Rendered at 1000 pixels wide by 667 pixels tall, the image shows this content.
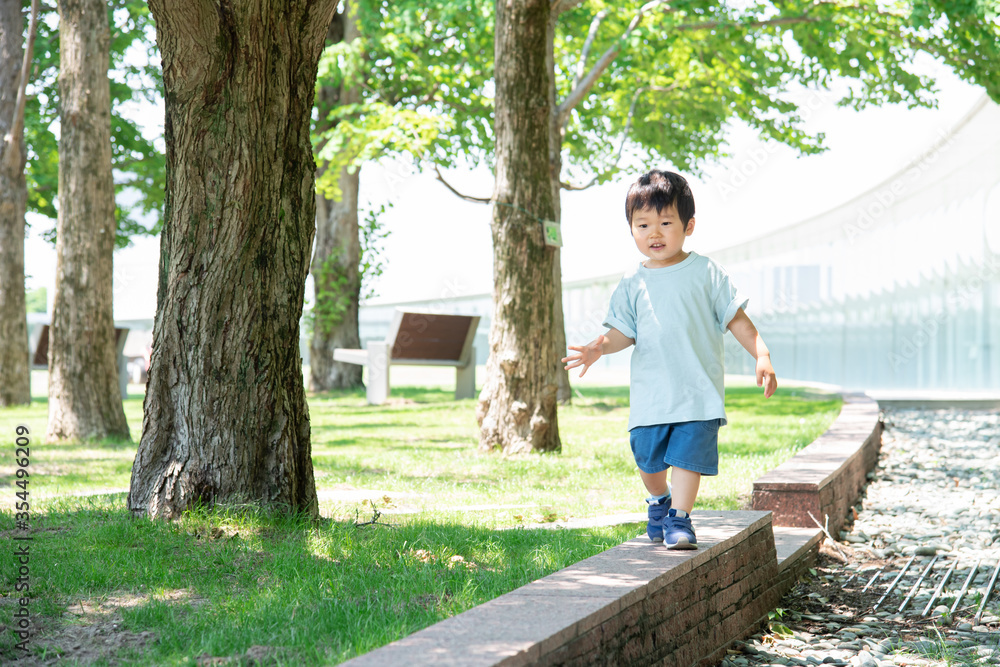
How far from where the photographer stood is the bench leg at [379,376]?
1359 centimetres

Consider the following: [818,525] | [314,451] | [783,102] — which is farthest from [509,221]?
[783,102]

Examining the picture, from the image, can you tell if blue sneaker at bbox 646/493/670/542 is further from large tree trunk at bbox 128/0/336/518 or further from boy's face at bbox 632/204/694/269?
large tree trunk at bbox 128/0/336/518

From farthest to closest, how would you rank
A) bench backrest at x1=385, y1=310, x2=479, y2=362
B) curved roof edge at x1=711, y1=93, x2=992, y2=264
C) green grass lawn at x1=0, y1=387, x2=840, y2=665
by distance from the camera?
1. curved roof edge at x1=711, y1=93, x2=992, y2=264
2. bench backrest at x1=385, y1=310, x2=479, y2=362
3. green grass lawn at x1=0, y1=387, x2=840, y2=665

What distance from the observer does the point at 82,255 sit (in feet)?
28.0

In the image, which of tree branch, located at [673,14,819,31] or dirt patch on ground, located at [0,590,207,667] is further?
tree branch, located at [673,14,819,31]

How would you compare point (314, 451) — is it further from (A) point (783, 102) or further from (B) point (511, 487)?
(A) point (783, 102)

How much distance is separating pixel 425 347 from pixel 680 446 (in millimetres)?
11278

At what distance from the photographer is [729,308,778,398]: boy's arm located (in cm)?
339

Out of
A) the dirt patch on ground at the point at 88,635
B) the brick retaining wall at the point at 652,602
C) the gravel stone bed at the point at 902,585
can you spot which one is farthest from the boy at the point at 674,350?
the dirt patch on ground at the point at 88,635

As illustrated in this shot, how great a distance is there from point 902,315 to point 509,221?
1329 cm

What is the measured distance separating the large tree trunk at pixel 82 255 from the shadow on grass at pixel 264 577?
4.17 meters

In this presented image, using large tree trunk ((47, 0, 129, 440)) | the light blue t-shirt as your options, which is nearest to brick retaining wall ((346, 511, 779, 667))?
the light blue t-shirt

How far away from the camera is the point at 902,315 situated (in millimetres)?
18375

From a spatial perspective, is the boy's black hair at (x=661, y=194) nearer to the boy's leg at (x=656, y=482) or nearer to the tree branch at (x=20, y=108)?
the boy's leg at (x=656, y=482)
